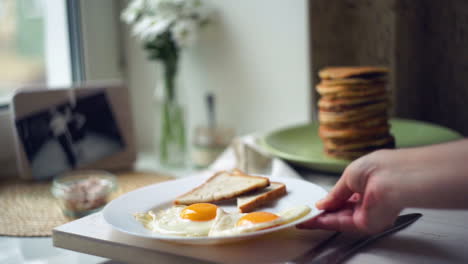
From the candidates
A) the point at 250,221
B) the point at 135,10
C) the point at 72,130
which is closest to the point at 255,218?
the point at 250,221

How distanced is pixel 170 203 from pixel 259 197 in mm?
152

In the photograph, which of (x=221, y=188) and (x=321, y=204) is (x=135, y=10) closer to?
(x=221, y=188)

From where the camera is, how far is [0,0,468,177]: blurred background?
147 cm

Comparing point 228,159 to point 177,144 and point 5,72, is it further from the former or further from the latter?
point 5,72

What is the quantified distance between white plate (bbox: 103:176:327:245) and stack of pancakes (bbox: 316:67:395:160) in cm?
27

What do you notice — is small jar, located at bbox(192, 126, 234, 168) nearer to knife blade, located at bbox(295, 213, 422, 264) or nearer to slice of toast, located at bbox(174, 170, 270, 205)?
slice of toast, located at bbox(174, 170, 270, 205)

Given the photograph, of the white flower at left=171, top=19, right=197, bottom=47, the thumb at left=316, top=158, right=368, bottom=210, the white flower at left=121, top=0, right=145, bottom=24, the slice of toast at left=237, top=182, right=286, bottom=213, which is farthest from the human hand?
the white flower at left=121, top=0, right=145, bottom=24

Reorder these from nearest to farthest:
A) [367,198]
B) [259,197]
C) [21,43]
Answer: [367,198]
[259,197]
[21,43]

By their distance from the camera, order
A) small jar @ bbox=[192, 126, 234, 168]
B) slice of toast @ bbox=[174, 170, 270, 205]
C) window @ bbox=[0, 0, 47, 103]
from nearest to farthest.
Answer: slice of toast @ bbox=[174, 170, 270, 205], small jar @ bbox=[192, 126, 234, 168], window @ bbox=[0, 0, 47, 103]

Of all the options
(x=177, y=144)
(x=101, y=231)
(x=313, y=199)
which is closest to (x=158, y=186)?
(x=101, y=231)

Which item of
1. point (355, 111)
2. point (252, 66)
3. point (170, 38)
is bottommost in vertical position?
point (355, 111)

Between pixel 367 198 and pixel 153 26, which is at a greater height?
pixel 153 26

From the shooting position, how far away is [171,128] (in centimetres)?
165

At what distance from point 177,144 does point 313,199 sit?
96 cm
